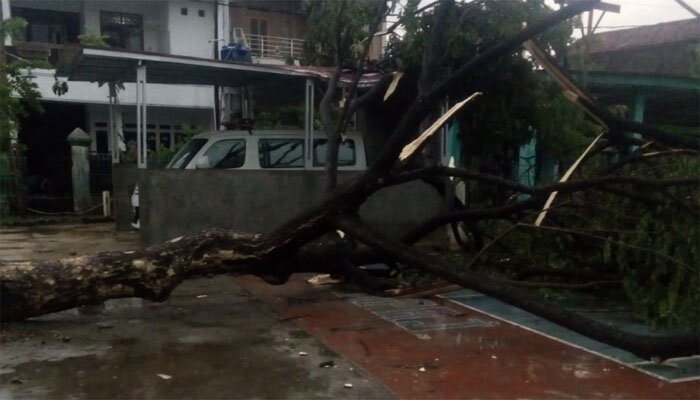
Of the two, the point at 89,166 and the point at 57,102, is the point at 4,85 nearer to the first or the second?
the point at 89,166

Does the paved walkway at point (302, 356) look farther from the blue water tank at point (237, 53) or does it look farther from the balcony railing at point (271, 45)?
the balcony railing at point (271, 45)

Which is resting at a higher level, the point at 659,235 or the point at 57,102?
the point at 57,102

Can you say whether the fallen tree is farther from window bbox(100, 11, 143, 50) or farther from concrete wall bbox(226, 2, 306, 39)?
concrete wall bbox(226, 2, 306, 39)

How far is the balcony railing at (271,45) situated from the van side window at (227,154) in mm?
14940

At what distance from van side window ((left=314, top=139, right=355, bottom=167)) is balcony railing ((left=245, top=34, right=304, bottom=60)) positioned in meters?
14.5

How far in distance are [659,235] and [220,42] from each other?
1793 centimetres

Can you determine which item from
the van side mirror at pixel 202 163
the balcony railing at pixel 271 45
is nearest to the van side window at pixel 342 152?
the van side mirror at pixel 202 163

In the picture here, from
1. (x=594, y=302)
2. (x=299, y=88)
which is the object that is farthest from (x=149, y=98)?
(x=594, y=302)

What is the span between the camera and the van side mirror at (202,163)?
9.84m

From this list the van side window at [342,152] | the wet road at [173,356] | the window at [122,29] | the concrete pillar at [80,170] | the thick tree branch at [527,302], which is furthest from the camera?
the window at [122,29]

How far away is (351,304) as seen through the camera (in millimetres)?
7266

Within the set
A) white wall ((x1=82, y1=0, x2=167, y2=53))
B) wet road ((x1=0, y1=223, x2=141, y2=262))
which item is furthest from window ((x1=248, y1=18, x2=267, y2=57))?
wet road ((x1=0, y1=223, x2=141, y2=262))

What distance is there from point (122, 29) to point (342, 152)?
1504 centimetres

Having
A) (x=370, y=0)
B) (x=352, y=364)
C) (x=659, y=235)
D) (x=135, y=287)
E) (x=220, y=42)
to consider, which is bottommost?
(x=352, y=364)
